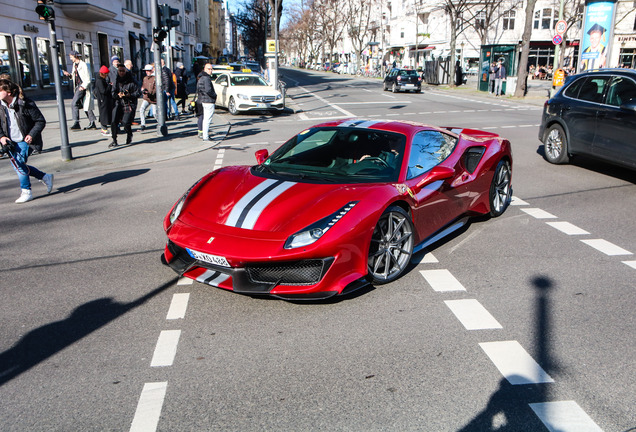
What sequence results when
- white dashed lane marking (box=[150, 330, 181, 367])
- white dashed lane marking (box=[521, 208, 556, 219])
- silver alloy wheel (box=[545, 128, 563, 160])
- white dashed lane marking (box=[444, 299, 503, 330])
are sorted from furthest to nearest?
silver alloy wheel (box=[545, 128, 563, 160]) < white dashed lane marking (box=[521, 208, 556, 219]) < white dashed lane marking (box=[444, 299, 503, 330]) < white dashed lane marking (box=[150, 330, 181, 367])

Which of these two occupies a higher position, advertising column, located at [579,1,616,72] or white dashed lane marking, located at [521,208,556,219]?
advertising column, located at [579,1,616,72]

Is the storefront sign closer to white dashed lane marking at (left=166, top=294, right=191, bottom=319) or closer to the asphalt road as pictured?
the asphalt road

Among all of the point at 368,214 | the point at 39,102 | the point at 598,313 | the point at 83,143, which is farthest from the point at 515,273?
the point at 39,102

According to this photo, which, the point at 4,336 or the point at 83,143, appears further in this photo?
the point at 83,143

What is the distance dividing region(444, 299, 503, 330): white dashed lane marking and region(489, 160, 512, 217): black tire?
2.59 m

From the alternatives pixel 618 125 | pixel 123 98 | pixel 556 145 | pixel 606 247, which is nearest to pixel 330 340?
pixel 606 247

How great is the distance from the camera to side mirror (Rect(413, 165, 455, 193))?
540 centimetres

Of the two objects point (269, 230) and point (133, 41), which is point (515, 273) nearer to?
point (269, 230)

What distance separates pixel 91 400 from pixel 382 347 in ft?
5.90

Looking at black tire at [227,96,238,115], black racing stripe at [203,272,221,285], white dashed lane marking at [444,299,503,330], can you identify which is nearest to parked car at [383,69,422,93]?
black tire at [227,96,238,115]

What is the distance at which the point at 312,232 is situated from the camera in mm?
4359

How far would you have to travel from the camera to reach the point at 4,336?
4.11m

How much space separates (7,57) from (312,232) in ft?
84.6

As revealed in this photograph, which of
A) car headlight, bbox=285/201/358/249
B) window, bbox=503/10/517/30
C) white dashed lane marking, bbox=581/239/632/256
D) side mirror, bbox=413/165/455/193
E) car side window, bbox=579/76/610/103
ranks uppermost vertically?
window, bbox=503/10/517/30
